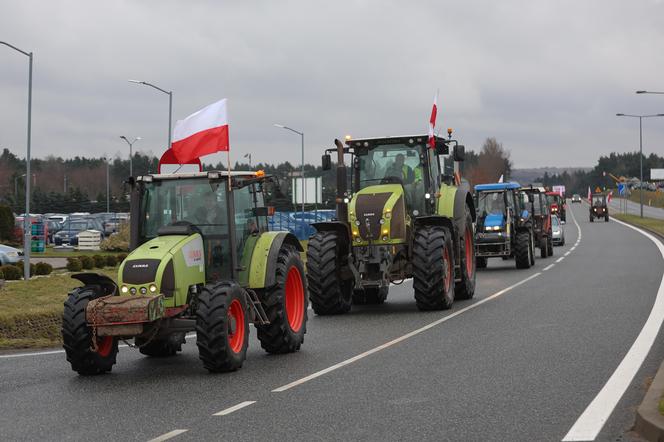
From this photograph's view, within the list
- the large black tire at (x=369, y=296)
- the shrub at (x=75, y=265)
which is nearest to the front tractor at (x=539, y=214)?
the shrub at (x=75, y=265)

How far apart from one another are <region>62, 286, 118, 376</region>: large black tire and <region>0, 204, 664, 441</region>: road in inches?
8.2

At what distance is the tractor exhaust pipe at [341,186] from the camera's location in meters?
19.0

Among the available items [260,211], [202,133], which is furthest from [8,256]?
[202,133]

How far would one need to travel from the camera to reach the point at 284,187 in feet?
40.8

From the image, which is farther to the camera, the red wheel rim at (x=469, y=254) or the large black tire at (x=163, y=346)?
the red wheel rim at (x=469, y=254)

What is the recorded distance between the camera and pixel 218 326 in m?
11.0

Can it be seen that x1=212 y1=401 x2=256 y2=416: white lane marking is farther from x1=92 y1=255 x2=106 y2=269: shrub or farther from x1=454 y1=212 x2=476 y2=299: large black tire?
x1=92 y1=255 x2=106 y2=269: shrub

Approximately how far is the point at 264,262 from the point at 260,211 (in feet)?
2.80

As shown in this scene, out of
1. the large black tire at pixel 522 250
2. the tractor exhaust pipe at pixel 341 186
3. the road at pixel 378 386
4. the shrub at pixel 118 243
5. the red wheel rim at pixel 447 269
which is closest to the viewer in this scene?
the road at pixel 378 386

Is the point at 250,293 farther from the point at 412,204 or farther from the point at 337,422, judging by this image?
the point at 412,204

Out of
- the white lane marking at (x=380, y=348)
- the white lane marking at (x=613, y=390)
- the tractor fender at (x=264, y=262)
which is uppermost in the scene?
the tractor fender at (x=264, y=262)

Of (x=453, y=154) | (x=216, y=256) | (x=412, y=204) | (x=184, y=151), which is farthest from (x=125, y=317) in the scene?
(x=453, y=154)

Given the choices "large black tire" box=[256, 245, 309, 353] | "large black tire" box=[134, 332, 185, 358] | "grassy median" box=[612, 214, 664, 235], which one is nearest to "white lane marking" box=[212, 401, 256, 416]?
"large black tire" box=[256, 245, 309, 353]

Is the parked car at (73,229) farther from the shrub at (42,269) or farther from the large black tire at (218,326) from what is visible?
the large black tire at (218,326)
